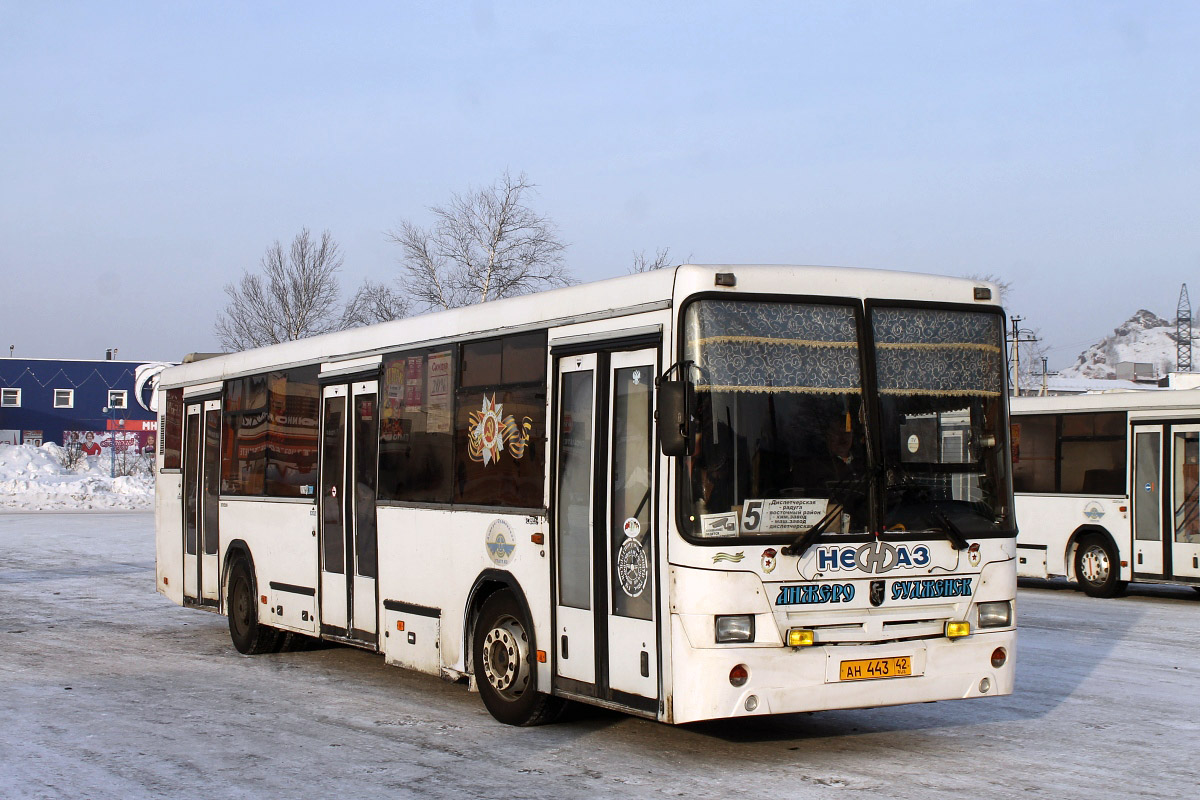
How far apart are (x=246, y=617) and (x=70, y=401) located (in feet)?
225

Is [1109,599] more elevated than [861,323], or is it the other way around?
[861,323]

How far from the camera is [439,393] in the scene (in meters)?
10.7

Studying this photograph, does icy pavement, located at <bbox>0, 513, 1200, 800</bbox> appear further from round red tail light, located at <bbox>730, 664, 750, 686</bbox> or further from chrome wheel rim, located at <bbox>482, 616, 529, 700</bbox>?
round red tail light, located at <bbox>730, 664, 750, 686</bbox>

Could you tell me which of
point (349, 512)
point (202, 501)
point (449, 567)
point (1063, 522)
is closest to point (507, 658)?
point (449, 567)

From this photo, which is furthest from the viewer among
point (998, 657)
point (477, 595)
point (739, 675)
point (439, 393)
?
point (439, 393)

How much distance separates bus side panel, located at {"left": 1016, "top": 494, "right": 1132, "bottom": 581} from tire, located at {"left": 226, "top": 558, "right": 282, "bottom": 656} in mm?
12140

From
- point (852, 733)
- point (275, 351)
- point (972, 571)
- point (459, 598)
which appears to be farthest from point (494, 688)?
point (275, 351)

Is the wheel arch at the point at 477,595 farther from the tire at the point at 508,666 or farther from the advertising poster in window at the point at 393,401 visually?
the advertising poster in window at the point at 393,401

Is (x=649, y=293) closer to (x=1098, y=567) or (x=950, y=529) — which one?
(x=950, y=529)

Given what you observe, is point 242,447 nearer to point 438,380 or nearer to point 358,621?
point 358,621

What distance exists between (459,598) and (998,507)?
403 cm

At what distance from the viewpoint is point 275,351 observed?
1391 centimetres

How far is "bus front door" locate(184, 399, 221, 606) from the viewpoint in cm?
1493

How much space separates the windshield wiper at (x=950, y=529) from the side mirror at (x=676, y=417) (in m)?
1.73
